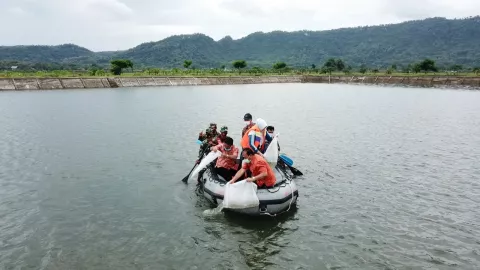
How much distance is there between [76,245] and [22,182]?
6.12m

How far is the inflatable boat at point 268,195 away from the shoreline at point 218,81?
173 feet

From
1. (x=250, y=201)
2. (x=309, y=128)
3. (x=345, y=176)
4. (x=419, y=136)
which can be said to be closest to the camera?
(x=250, y=201)

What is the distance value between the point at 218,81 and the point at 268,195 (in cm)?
7348

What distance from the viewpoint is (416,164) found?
17.0 m

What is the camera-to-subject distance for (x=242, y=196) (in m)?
10.6

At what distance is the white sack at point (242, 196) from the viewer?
1052cm

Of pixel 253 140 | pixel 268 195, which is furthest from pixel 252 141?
pixel 268 195

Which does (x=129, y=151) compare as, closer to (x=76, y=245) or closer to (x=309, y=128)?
(x=76, y=245)

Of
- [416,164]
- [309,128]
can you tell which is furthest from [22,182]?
[309,128]

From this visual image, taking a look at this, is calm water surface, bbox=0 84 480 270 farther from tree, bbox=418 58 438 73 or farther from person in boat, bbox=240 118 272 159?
tree, bbox=418 58 438 73

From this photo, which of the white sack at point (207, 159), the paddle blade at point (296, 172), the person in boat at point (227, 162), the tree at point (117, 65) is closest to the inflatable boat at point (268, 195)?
the person in boat at point (227, 162)

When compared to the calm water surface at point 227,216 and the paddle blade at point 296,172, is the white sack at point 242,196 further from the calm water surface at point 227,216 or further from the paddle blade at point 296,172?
the paddle blade at point 296,172

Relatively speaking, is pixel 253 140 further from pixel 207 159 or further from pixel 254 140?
pixel 207 159

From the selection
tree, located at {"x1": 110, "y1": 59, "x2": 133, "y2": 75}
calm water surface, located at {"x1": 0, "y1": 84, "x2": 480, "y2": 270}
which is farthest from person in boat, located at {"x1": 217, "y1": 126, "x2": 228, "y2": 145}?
tree, located at {"x1": 110, "y1": 59, "x2": 133, "y2": 75}
